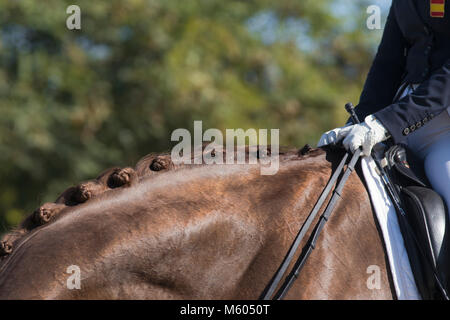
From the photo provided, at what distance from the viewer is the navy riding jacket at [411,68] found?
306 cm

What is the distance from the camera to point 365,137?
2.97m

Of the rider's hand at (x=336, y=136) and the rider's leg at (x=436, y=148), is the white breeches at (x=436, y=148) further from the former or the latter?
the rider's hand at (x=336, y=136)

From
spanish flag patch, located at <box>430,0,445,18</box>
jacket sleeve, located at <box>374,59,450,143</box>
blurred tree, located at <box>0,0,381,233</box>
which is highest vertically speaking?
spanish flag patch, located at <box>430,0,445,18</box>

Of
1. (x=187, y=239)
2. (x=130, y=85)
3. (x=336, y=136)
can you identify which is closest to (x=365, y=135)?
(x=336, y=136)

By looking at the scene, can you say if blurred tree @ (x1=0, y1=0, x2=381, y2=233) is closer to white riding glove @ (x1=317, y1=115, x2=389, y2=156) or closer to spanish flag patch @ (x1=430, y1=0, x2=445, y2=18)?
spanish flag patch @ (x1=430, y1=0, x2=445, y2=18)

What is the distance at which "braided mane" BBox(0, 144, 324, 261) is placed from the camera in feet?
8.38

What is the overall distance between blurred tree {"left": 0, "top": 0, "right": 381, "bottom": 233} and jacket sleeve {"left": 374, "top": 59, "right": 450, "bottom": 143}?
783 centimetres

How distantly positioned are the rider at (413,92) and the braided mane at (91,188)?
54 centimetres

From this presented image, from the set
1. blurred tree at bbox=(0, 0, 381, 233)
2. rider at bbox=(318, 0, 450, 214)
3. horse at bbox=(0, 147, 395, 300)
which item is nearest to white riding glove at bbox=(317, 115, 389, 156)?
rider at bbox=(318, 0, 450, 214)

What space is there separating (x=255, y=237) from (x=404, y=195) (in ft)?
2.46

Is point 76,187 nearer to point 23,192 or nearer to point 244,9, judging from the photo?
point 23,192

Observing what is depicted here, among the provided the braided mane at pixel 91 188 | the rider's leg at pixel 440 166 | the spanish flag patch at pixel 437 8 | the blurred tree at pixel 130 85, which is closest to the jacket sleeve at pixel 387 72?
the spanish flag patch at pixel 437 8

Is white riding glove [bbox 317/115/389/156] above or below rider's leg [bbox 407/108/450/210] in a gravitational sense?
above

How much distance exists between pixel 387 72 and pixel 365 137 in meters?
0.91
